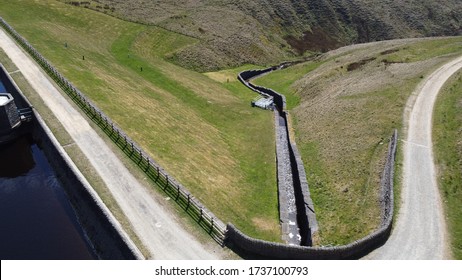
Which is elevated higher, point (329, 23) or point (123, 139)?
point (329, 23)

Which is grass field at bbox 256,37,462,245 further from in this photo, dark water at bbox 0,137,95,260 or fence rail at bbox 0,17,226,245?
dark water at bbox 0,137,95,260

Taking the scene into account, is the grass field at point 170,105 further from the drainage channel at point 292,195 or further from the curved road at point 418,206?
the curved road at point 418,206

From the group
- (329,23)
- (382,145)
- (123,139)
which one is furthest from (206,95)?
(329,23)

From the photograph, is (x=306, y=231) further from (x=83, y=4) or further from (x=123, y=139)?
(x=83, y=4)

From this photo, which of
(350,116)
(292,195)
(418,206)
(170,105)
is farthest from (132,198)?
(350,116)

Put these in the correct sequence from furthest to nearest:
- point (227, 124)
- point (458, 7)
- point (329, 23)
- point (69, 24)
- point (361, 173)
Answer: point (458, 7)
point (329, 23)
point (69, 24)
point (227, 124)
point (361, 173)

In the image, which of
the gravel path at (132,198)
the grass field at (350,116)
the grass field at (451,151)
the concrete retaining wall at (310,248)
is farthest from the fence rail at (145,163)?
the grass field at (451,151)
